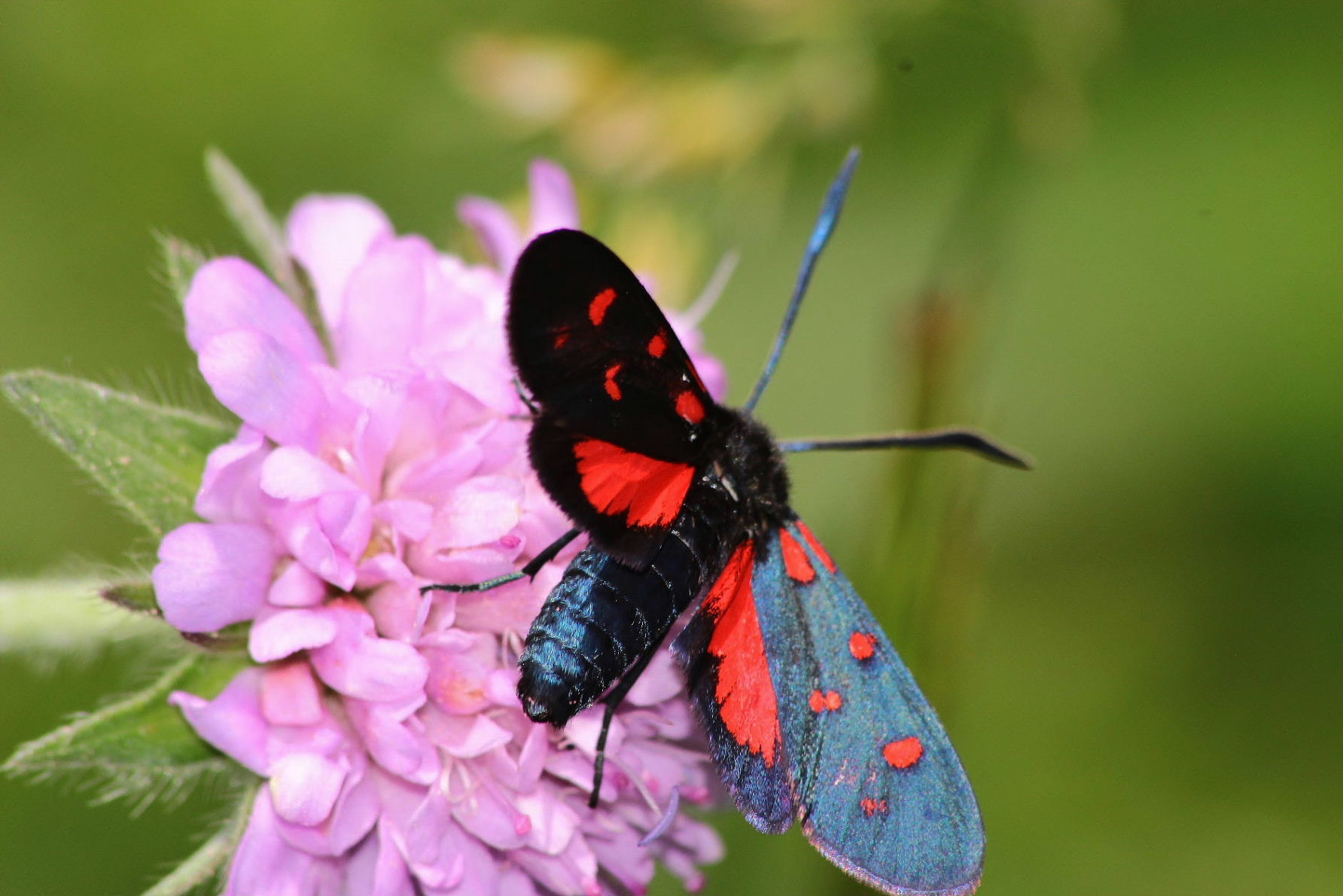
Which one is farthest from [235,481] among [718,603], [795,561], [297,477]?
[795,561]

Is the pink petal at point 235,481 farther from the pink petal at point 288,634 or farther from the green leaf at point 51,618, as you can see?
the green leaf at point 51,618

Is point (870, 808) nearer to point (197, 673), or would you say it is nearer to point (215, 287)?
point (197, 673)

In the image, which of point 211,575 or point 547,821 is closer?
point 211,575

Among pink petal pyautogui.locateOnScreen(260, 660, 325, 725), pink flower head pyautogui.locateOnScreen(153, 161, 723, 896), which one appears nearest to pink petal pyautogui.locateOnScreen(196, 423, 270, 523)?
pink flower head pyautogui.locateOnScreen(153, 161, 723, 896)

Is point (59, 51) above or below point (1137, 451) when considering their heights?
above

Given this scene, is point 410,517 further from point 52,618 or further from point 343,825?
point 52,618

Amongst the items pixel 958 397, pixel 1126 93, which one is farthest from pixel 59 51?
pixel 1126 93

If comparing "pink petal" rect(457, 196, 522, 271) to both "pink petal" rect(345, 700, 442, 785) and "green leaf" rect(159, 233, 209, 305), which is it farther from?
"pink petal" rect(345, 700, 442, 785)
